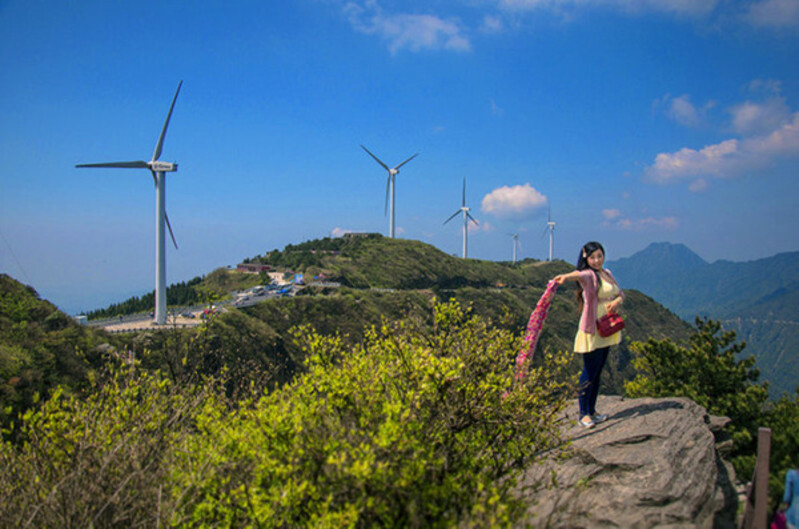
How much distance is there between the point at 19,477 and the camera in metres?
7.21

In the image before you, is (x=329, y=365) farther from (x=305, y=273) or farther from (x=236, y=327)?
(x=305, y=273)

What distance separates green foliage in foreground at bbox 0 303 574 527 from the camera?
17.3ft

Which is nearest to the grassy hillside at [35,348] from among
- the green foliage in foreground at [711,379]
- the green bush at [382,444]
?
the green bush at [382,444]

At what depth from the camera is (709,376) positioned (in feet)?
63.8

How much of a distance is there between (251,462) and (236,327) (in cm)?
5355

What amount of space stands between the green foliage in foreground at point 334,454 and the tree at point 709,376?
12108 mm

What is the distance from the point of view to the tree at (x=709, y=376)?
17.3m

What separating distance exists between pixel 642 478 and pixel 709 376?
14947 millimetres

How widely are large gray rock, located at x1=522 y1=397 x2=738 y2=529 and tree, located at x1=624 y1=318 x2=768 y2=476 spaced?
26.1 ft

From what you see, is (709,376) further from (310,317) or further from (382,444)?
(310,317)

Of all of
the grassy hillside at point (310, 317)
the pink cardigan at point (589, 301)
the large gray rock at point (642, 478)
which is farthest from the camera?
the grassy hillside at point (310, 317)

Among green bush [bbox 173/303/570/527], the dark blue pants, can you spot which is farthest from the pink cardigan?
green bush [bbox 173/303/570/527]

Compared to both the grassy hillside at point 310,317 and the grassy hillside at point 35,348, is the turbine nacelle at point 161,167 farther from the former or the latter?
the grassy hillside at point 310,317

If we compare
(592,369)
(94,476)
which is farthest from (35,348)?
(592,369)
